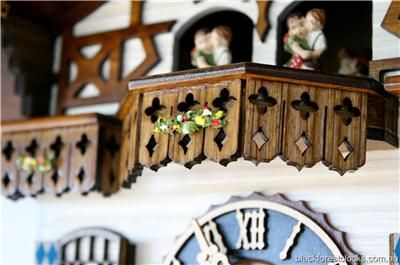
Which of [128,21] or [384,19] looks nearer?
[384,19]

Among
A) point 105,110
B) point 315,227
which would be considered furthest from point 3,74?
point 315,227

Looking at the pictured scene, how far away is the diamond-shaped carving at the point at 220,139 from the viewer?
6.43ft

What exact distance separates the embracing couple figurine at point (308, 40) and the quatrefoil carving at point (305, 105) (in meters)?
0.20

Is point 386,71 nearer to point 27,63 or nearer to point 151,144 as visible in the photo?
point 151,144

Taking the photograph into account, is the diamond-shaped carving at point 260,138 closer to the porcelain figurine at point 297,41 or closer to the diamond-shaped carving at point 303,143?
the diamond-shaped carving at point 303,143

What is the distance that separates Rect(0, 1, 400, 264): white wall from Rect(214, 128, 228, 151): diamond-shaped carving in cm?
33

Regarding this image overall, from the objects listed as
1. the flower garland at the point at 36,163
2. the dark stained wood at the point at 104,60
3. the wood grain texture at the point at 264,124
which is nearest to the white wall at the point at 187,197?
the dark stained wood at the point at 104,60

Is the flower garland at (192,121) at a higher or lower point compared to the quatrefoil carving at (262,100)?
lower

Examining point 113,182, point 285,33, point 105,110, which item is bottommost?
point 113,182

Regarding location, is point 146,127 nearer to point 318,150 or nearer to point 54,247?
point 318,150

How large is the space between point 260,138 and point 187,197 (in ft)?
1.56

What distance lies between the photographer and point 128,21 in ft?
8.49

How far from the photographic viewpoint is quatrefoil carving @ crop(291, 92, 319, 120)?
198 centimetres

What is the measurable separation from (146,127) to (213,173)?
0.31 metres
